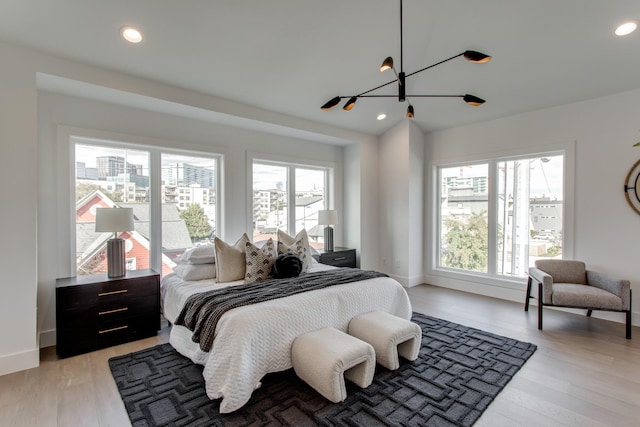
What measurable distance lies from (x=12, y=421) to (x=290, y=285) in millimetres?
2019

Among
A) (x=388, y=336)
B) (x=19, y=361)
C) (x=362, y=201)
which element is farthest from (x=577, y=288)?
(x=19, y=361)

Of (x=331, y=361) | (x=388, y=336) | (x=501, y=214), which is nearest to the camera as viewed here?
(x=331, y=361)

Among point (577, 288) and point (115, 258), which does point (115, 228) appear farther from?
point (577, 288)

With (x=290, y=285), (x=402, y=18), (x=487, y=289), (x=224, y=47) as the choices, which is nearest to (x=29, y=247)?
(x=290, y=285)

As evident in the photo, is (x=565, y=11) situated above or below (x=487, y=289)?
above

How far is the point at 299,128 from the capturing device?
4.52m

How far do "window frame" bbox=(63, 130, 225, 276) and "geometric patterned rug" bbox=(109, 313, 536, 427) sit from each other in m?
→ 1.33

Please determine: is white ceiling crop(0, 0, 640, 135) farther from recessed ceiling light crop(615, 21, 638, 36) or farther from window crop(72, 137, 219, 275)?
window crop(72, 137, 219, 275)

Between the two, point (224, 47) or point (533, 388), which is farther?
point (224, 47)

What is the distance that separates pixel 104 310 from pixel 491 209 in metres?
5.21

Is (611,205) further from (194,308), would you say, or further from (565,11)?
(194,308)

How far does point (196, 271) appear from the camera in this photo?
329 centimetres

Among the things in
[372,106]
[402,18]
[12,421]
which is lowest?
[12,421]

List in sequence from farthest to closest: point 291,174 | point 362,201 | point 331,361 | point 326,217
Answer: point 362,201 < point 291,174 < point 326,217 < point 331,361
